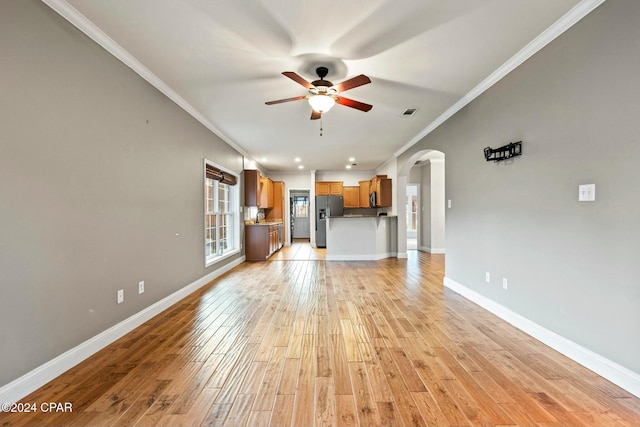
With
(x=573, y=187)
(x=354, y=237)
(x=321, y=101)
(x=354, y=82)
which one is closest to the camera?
(x=573, y=187)

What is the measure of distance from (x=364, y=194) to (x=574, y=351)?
23.9 ft

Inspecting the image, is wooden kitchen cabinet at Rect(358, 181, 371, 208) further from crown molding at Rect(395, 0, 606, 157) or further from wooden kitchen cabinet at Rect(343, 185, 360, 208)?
crown molding at Rect(395, 0, 606, 157)

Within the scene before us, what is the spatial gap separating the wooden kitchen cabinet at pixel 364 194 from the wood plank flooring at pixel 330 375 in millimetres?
6022

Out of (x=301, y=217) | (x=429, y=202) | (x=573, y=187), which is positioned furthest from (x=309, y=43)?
(x=301, y=217)

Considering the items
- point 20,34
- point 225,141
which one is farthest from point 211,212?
point 20,34

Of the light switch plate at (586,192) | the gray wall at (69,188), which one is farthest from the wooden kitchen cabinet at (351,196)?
the light switch plate at (586,192)

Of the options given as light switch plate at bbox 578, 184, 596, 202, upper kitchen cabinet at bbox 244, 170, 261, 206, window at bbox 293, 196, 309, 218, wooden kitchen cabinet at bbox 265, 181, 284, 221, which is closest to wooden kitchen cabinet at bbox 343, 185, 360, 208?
wooden kitchen cabinet at bbox 265, 181, 284, 221

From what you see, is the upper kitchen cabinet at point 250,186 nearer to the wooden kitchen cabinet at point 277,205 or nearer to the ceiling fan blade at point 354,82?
the wooden kitchen cabinet at point 277,205

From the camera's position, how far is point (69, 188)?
1999 mm

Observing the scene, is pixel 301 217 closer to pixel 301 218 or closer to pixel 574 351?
pixel 301 218

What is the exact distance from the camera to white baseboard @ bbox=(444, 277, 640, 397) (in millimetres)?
1731

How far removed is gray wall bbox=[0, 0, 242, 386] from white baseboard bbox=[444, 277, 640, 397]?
3751 mm

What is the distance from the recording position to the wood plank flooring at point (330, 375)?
4.97 ft

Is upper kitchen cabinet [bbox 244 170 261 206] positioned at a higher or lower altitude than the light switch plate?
higher
